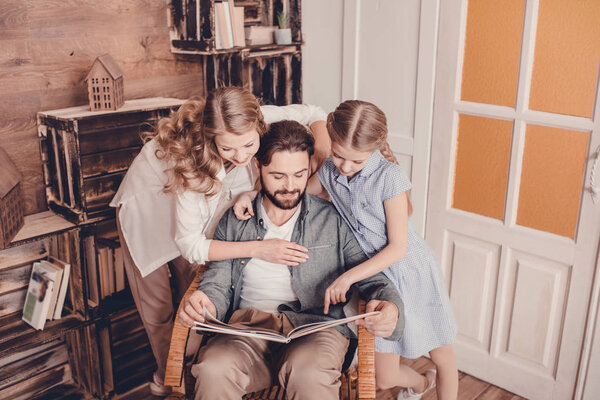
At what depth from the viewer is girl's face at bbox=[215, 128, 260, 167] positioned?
6.36ft

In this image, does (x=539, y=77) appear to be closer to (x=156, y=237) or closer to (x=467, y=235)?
(x=467, y=235)

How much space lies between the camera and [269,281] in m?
2.10

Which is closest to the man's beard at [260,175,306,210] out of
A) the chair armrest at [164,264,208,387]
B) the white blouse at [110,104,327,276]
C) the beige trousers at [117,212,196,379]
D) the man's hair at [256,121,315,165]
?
the man's hair at [256,121,315,165]

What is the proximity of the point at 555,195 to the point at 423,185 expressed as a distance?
0.62m

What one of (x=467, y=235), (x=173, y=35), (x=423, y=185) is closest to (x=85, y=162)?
(x=173, y=35)

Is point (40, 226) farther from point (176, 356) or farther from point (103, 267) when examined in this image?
point (176, 356)

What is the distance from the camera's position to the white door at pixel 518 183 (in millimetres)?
2363

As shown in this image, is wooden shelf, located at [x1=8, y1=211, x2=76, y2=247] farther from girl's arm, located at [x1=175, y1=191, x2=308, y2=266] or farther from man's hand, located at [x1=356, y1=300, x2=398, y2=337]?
man's hand, located at [x1=356, y1=300, x2=398, y2=337]

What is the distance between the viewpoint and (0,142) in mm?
2455

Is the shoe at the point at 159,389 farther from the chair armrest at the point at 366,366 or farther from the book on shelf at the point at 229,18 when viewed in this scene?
the book on shelf at the point at 229,18

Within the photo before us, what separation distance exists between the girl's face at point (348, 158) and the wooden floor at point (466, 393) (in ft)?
4.08

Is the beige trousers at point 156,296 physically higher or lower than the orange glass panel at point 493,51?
lower

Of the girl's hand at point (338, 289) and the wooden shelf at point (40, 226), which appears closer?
the girl's hand at point (338, 289)

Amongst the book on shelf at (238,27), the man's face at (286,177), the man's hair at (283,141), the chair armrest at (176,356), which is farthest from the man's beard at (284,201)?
the book on shelf at (238,27)
